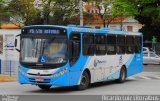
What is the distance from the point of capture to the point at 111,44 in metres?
24.6

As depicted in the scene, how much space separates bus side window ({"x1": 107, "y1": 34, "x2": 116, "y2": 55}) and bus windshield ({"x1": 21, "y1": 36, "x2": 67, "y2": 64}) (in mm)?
4337

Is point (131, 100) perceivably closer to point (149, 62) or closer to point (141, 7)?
point (149, 62)

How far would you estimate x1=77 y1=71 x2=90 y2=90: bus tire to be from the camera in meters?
21.4

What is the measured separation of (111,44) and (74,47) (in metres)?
4.19

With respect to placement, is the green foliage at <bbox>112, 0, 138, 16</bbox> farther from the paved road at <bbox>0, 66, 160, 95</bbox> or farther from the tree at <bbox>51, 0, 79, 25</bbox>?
the paved road at <bbox>0, 66, 160, 95</bbox>

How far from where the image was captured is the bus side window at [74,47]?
20562mm

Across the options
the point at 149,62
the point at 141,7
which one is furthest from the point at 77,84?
the point at 141,7

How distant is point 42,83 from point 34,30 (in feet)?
7.21

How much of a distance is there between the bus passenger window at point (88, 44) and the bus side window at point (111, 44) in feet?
6.00

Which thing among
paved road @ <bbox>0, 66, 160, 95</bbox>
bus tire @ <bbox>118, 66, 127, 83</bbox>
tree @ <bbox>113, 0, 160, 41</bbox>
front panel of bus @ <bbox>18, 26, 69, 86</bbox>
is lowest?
paved road @ <bbox>0, 66, 160, 95</bbox>

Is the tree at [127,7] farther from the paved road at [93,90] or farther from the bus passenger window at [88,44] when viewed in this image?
the bus passenger window at [88,44]

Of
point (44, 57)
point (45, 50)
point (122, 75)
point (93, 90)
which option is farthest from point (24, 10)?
point (44, 57)

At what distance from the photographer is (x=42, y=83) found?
66.2 feet

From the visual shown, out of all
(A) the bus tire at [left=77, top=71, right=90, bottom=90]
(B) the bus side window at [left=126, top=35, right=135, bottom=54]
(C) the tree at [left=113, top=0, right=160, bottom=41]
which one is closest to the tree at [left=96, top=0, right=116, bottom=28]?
(C) the tree at [left=113, top=0, right=160, bottom=41]
